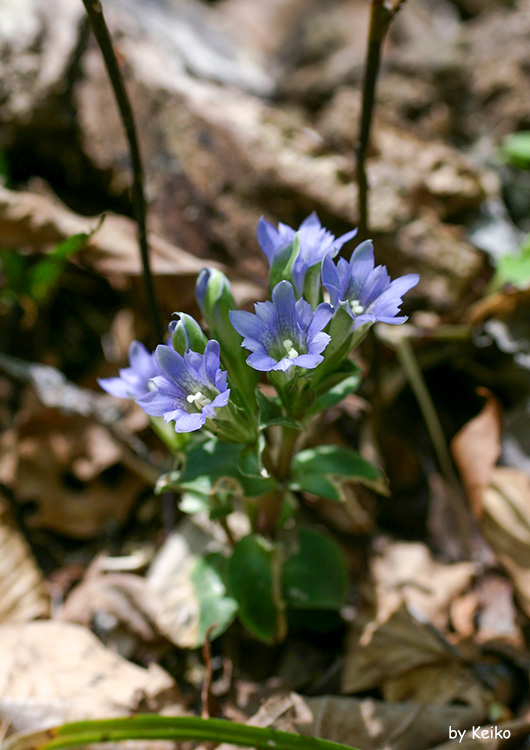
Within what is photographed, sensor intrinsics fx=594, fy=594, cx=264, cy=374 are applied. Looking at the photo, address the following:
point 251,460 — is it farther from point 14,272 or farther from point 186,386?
point 14,272

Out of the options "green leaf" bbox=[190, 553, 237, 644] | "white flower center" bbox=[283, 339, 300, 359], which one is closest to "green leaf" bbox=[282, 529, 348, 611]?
"green leaf" bbox=[190, 553, 237, 644]

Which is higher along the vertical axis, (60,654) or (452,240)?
(452,240)

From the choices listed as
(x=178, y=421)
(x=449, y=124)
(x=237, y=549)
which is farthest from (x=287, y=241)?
(x=449, y=124)

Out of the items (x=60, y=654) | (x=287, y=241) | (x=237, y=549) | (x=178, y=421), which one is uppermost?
(x=287, y=241)

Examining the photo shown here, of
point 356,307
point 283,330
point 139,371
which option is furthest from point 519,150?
point 139,371

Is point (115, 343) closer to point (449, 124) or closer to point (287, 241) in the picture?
point (287, 241)

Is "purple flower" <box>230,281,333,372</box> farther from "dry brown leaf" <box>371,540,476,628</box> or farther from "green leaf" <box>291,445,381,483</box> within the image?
"dry brown leaf" <box>371,540,476,628</box>
